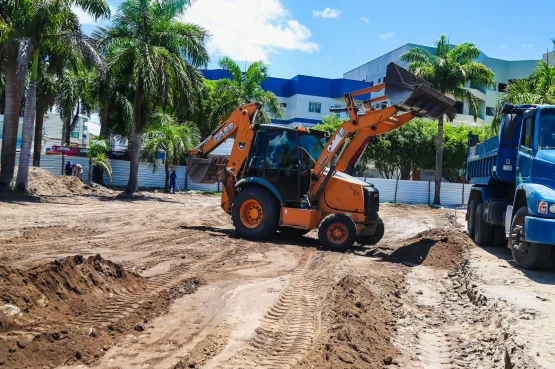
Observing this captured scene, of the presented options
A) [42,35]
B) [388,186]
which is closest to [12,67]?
[42,35]

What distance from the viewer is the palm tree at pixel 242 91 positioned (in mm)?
37062

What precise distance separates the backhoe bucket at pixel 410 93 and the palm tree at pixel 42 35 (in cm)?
1532

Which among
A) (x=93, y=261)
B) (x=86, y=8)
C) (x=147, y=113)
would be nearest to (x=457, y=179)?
(x=147, y=113)

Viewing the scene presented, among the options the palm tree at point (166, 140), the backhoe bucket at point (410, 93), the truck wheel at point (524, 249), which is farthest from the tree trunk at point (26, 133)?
the truck wheel at point (524, 249)

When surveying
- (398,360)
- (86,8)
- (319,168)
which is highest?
(86,8)

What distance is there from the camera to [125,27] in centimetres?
2733

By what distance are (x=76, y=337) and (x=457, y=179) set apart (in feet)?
136

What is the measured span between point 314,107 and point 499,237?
47.1 m

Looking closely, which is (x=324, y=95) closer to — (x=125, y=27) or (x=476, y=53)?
(x=476, y=53)

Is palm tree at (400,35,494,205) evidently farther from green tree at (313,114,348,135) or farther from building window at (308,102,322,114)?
building window at (308,102,322,114)

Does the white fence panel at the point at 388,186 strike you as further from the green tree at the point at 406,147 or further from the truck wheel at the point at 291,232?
the truck wheel at the point at 291,232

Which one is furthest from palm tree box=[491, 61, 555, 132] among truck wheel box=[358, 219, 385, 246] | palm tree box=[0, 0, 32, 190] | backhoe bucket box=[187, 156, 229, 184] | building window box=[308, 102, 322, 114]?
building window box=[308, 102, 322, 114]

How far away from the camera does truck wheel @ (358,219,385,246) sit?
13.2 m

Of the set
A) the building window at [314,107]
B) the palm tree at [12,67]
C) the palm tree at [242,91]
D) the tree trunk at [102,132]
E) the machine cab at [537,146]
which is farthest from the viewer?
the building window at [314,107]
